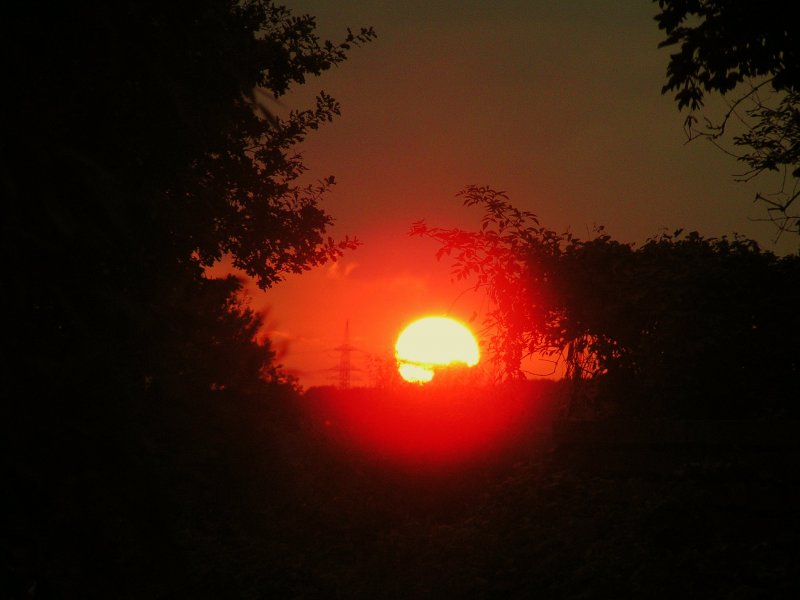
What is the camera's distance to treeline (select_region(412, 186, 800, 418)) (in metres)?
11.5

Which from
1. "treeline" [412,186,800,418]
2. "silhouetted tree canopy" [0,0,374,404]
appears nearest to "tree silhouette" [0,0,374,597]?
"silhouetted tree canopy" [0,0,374,404]

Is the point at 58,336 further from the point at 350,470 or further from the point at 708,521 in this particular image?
the point at 350,470

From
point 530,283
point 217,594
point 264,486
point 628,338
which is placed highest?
point 530,283

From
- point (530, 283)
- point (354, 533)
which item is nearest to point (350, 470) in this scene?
point (354, 533)

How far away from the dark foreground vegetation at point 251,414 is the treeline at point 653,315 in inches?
1.6

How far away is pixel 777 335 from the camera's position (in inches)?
451

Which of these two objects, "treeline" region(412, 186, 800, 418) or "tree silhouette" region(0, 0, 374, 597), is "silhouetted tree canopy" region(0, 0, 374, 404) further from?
"treeline" region(412, 186, 800, 418)

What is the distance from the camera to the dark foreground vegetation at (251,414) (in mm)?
4793

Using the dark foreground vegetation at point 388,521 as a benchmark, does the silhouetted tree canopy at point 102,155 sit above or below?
above

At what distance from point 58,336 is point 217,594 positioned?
6.62 meters

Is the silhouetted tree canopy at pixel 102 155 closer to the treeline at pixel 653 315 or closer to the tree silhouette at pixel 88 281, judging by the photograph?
the tree silhouette at pixel 88 281

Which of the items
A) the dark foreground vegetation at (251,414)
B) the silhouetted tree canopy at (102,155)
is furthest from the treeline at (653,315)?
the silhouetted tree canopy at (102,155)

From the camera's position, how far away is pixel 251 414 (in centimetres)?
1978

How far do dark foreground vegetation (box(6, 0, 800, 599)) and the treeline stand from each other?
4 centimetres
